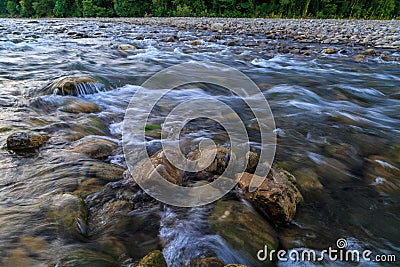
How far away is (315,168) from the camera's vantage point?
2.18 m

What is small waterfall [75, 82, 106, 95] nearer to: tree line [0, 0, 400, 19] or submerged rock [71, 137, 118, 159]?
submerged rock [71, 137, 118, 159]

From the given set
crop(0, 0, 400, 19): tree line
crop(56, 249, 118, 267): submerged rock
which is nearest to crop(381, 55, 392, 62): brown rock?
crop(56, 249, 118, 267): submerged rock

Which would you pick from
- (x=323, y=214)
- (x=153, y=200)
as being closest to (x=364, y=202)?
(x=323, y=214)

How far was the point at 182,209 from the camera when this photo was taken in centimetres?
160

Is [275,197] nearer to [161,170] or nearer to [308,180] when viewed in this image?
[308,180]

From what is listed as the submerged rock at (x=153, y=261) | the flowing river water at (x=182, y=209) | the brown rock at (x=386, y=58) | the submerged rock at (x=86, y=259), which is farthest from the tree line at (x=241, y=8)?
the submerged rock at (x=153, y=261)

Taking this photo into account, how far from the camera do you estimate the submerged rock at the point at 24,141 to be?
2.02 metres

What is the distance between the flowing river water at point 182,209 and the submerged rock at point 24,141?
0.24 ft

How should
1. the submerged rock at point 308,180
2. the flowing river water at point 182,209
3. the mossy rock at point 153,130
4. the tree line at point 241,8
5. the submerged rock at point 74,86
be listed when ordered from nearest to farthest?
the flowing river water at point 182,209, the submerged rock at point 308,180, the mossy rock at point 153,130, the submerged rock at point 74,86, the tree line at point 241,8

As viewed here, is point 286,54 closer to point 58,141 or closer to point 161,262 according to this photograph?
point 58,141

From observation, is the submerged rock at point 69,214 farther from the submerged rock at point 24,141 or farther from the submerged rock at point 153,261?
Result: the submerged rock at point 24,141

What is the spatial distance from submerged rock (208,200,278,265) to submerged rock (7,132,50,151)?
1.50m

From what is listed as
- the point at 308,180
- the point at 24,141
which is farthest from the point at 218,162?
the point at 24,141

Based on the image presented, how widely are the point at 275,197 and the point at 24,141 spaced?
6.08ft
